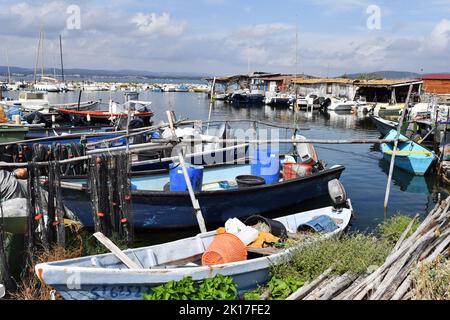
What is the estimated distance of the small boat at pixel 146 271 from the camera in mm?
5968

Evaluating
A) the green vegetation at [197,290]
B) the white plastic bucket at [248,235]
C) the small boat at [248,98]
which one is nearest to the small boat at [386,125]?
the white plastic bucket at [248,235]

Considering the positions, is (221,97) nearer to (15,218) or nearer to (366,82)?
(366,82)

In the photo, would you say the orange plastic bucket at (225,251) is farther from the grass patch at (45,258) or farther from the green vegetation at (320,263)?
the grass patch at (45,258)

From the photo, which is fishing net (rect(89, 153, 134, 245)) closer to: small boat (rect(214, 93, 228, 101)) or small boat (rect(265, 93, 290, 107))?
small boat (rect(265, 93, 290, 107))

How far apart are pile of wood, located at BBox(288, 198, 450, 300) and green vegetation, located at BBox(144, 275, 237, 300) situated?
106 cm

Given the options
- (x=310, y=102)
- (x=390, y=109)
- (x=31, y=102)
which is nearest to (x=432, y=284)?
(x=31, y=102)

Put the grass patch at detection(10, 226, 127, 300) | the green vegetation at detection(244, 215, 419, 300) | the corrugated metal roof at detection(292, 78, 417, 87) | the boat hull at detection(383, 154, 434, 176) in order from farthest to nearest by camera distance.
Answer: the corrugated metal roof at detection(292, 78, 417, 87), the boat hull at detection(383, 154, 434, 176), the grass patch at detection(10, 226, 127, 300), the green vegetation at detection(244, 215, 419, 300)

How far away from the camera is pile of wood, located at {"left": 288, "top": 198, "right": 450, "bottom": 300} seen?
554 cm

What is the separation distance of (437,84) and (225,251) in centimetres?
4993

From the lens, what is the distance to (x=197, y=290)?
245 inches

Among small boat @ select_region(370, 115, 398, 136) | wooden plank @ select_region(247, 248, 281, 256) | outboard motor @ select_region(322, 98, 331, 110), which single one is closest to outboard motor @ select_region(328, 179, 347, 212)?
wooden plank @ select_region(247, 248, 281, 256)

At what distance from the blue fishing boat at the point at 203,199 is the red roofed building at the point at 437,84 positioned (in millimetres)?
41902

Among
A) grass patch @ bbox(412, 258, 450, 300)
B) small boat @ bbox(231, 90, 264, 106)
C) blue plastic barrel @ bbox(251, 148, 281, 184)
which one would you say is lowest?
grass patch @ bbox(412, 258, 450, 300)
